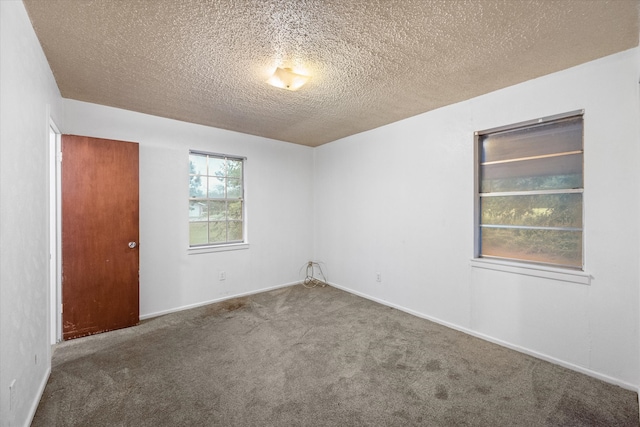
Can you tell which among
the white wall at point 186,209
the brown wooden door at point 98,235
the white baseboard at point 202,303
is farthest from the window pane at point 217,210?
the white baseboard at point 202,303

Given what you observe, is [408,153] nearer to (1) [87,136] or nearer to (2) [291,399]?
(2) [291,399]

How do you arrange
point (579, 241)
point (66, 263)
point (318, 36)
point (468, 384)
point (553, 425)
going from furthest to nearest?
point (66, 263) → point (579, 241) → point (468, 384) → point (318, 36) → point (553, 425)

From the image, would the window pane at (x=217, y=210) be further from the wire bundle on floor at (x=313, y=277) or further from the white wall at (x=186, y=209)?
the wire bundle on floor at (x=313, y=277)

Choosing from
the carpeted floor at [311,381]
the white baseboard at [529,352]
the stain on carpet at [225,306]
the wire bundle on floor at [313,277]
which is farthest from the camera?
the wire bundle on floor at [313,277]

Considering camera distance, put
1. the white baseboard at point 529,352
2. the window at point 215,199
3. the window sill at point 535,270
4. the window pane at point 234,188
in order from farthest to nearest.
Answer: the window pane at point 234,188, the window at point 215,199, the window sill at point 535,270, the white baseboard at point 529,352

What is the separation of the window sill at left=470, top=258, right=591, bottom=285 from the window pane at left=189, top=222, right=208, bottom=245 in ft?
11.9

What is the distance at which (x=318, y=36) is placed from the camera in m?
1.89

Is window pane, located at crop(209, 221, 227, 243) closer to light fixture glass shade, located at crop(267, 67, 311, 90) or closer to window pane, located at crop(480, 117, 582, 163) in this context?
light fixture glass shade, located at crop(267, 67, 311, 90)

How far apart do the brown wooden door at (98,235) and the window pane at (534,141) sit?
412cm

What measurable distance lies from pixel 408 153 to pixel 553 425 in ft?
9.53

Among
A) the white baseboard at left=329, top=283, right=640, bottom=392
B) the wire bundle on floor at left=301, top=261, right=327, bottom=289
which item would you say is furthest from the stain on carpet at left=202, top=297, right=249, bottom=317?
the white baseboard at left=329, top=283, right=640, bottom=392

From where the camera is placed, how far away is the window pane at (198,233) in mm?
3928

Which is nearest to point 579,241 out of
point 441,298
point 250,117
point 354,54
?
point 441,298

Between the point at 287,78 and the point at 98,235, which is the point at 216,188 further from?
the point at 287,78
